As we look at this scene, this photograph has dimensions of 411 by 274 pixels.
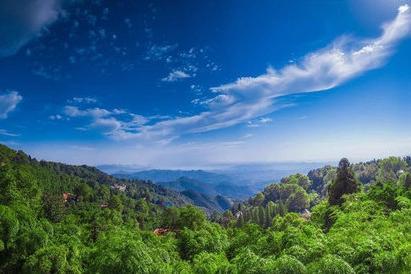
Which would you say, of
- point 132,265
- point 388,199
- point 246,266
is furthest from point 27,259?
point 388,199

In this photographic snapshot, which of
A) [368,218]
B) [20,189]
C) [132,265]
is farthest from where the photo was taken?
[20,189]

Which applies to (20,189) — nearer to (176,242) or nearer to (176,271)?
(176,242)

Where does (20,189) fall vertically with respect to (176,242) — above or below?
above

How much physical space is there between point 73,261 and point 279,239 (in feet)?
52.5

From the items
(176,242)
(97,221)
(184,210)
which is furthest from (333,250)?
(184,210)

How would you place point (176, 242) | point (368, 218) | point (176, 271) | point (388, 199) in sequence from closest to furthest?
1. point (176, 271)
2. point (368, 218)
3. point (176, 242)
4. point (388, 199)

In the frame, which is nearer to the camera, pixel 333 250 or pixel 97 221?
pixel 333 250

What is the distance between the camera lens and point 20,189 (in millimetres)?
79062

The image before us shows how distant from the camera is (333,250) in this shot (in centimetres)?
2616

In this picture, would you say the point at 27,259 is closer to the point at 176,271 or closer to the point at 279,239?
the point at 176,271

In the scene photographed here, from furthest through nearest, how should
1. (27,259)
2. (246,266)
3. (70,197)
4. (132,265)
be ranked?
(70,197) < (27,259) < (132,265) < (246,266)

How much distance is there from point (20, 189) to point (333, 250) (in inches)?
2655

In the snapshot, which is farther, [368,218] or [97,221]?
[97,221]

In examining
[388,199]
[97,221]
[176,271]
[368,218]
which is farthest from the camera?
[97,221]
